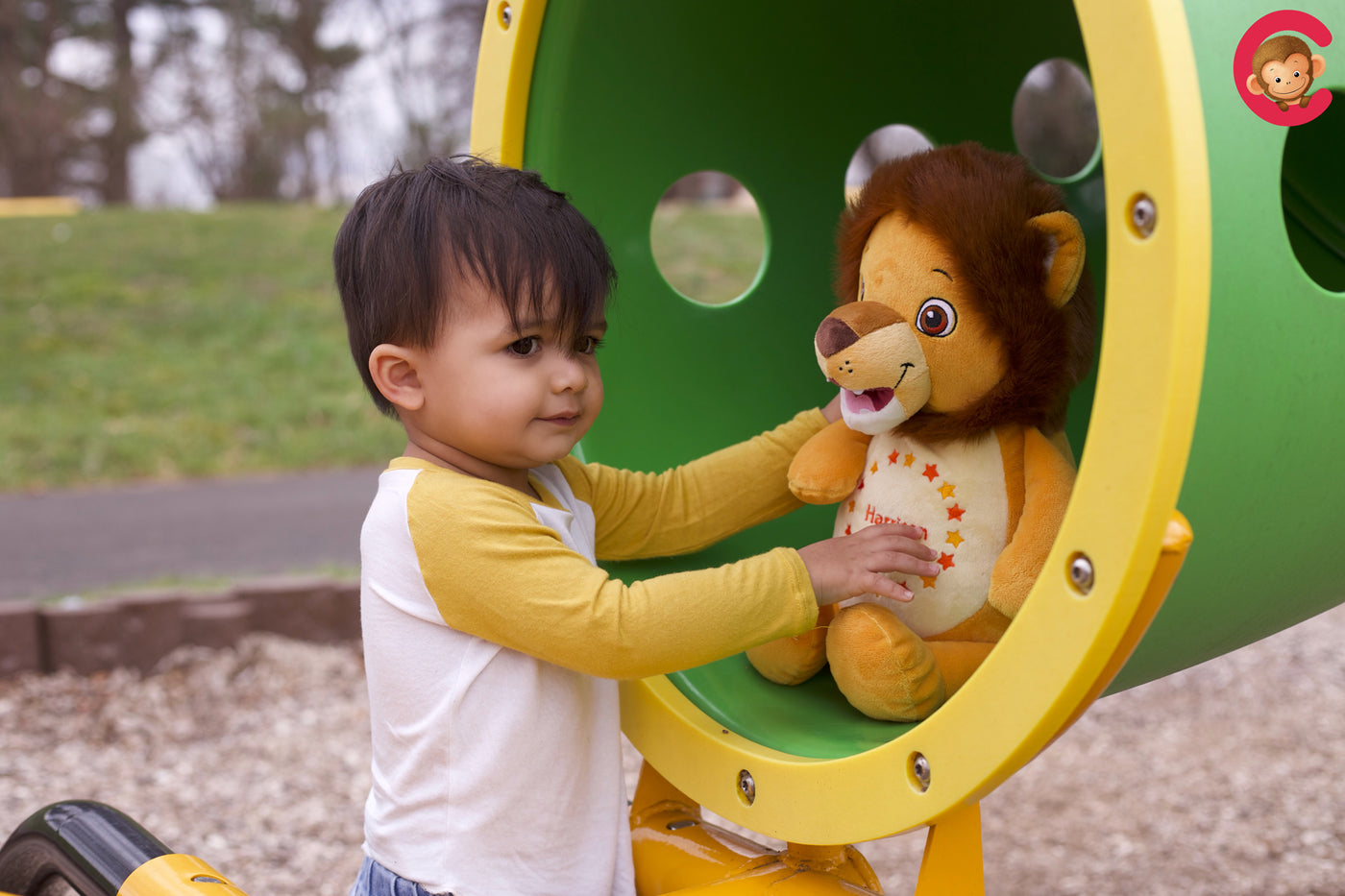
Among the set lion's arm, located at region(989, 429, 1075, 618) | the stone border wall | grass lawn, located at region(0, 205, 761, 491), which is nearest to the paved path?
grass lawn, located at region(0, 205, 761, 491)

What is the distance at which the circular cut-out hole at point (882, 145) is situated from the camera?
1.70 metres

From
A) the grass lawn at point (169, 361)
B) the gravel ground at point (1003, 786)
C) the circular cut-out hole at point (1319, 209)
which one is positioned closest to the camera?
the circular cut-out hole at point (1319, 209)

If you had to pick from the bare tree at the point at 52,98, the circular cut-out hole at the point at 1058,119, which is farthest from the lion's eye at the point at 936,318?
the bare tree at the point at 52,98

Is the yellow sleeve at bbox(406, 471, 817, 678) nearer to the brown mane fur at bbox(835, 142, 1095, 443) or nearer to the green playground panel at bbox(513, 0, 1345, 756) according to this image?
the green playground panel at bbox(513, 0, 1345, 756)

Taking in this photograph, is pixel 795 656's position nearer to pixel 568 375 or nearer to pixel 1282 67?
pixel 568 375

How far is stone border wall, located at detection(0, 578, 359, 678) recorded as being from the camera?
9.66 ft

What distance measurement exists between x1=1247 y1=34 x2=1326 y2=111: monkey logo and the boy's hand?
1.67 feet

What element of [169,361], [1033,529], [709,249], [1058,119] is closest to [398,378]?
[1033,529]

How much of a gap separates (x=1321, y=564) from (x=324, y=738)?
88.1 inches

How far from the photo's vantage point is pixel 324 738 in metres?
2.71

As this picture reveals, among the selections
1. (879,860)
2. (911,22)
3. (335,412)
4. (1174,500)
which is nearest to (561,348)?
(1174,500)

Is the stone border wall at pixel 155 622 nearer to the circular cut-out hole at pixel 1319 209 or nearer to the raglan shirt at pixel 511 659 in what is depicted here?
the raglan shirt at pixel 511 659

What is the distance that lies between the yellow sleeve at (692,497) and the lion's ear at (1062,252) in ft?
1.11

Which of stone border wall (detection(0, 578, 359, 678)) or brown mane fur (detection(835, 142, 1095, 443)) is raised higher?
brown mane fur (detection(835, 142, 1095, 443))
